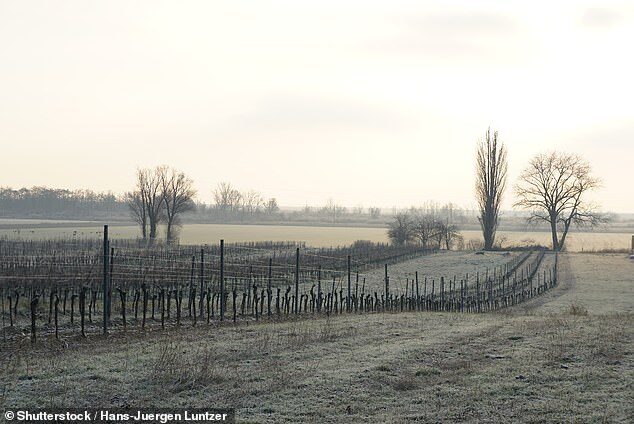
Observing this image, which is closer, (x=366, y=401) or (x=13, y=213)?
(x=366, y=401)

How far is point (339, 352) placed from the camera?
1098 centimetres

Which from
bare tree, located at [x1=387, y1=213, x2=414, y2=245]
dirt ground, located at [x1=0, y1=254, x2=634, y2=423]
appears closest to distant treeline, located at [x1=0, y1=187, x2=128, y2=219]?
bare tree, located at [x1=387, y1=213, x2=414, y2=245]

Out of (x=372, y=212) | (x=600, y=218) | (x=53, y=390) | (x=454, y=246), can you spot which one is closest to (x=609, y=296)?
(x=53, y=390)

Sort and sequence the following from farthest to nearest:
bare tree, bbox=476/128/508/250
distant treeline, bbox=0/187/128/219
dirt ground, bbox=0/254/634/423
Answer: distant treeline, bbox=0/187/128/219, bare tree, bbox=476/128/508/250, dirt ground, bbox=0/254/634/423

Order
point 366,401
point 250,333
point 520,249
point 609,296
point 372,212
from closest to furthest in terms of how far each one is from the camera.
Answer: point 366,401 < point 250,333 < point 609,296 < point 520,249 < point 372,212

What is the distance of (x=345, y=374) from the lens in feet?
29.5

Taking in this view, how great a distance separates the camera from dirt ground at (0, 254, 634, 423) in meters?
7.41

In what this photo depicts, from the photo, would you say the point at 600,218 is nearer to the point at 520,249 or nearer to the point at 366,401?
the point at 520,249

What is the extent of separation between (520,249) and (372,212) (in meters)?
128

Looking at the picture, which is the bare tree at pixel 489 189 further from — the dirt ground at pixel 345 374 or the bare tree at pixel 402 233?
the dirt ground at pixel 345 374

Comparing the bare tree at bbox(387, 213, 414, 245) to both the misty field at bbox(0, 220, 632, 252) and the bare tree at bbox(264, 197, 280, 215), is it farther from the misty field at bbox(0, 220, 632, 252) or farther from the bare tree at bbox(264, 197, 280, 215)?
the bare tree at bbox(264, 197, 280, 215)

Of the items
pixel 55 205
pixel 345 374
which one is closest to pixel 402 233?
pixel 345 374

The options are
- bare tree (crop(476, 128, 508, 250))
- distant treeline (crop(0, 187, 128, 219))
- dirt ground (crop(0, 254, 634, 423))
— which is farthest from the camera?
distant treeline (crop(0, 187, 128, 219))

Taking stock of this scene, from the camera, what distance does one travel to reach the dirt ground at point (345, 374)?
7.41 meters
